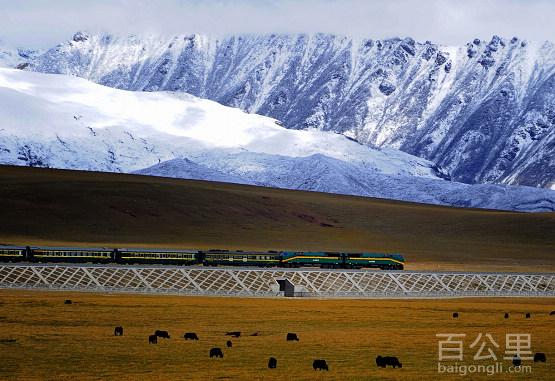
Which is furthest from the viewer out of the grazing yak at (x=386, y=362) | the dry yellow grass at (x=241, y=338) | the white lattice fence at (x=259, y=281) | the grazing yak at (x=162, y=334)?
the white lattice fence at (x=259, y=281)

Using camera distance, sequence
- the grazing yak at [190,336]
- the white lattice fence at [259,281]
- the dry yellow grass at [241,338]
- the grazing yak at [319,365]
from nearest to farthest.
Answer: the dry yellow grass at [241,338] → the grazing yak at [319,365] → the grazing yak at [190,336] → the white lattice fence at [259,281]

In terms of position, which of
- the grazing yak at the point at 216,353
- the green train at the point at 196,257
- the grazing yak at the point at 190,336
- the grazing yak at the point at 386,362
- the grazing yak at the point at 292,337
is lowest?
the grazing yak at the point at 386,362

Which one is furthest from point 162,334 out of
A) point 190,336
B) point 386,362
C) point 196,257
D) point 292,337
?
point 196,257

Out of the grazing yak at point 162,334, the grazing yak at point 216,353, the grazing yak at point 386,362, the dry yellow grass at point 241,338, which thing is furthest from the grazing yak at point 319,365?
the grazing yak at point 162,334

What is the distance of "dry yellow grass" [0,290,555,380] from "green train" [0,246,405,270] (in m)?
15.7

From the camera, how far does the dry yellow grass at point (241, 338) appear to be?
166ft

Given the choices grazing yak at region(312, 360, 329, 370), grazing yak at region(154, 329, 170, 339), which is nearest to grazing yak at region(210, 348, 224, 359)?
grazing yak at region(312, 360, 329, 370)

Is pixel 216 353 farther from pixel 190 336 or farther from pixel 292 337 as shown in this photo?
pixel 292 337

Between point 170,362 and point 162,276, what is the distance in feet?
200

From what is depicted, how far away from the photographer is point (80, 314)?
77.8m

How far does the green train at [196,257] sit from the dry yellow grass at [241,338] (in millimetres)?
15687

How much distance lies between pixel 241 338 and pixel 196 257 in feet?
187

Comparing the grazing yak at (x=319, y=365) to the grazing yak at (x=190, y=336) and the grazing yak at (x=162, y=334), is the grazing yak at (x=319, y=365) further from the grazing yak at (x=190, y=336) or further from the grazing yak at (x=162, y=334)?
the grazing yak at (x=162, y=334)

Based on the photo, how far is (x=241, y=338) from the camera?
64.4 metres
